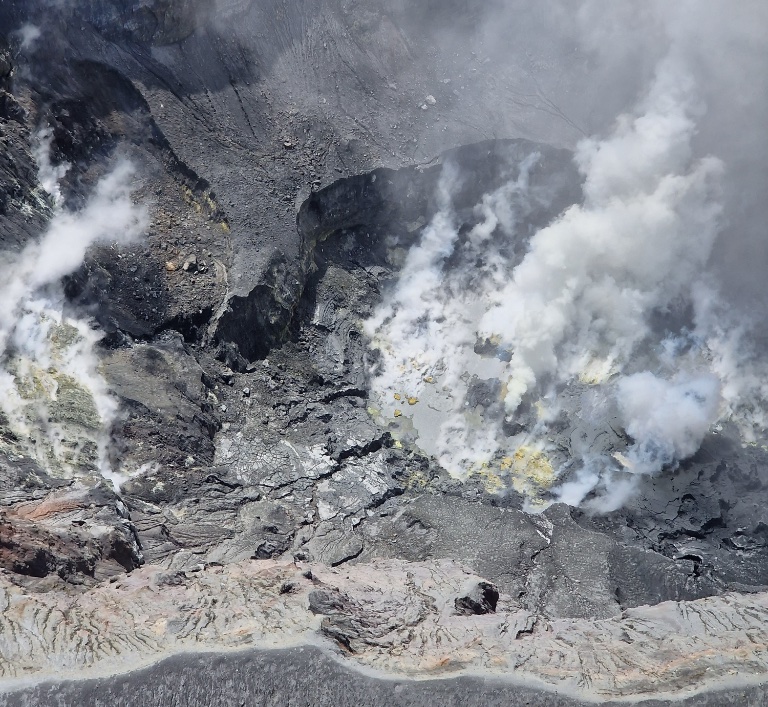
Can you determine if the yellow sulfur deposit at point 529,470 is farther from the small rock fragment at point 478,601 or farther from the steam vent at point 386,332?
the small rock fragment at point 478,601

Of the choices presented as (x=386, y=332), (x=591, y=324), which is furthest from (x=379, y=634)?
(x=591, y=324)

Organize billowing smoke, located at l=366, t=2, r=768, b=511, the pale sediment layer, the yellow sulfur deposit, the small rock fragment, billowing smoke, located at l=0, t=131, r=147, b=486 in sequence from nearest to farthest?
the pale sediment layer
the small rock fragment
billowing smoke, located at l=0, t=131, r=147, b=486
the yellow sulfur deposit
billowing smoke, located at l=366, t=2, r=768, b=511

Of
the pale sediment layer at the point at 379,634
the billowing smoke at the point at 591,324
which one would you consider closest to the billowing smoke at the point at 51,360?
the pale sediment layer at the point at 379,634

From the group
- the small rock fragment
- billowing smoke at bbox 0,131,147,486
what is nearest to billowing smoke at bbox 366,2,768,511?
the small rock fragment

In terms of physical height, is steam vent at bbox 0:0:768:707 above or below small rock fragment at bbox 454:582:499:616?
above

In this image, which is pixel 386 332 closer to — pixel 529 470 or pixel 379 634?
pixel 529 470

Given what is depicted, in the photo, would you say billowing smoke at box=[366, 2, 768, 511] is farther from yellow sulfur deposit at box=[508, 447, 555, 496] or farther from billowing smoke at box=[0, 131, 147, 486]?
billowing smoke at box=[0, 131, 147, 486]

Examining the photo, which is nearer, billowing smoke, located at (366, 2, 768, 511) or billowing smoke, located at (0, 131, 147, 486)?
billowing smoke, located at (0, 131, 147, 486)

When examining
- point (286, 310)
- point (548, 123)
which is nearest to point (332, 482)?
point (286, 310)
